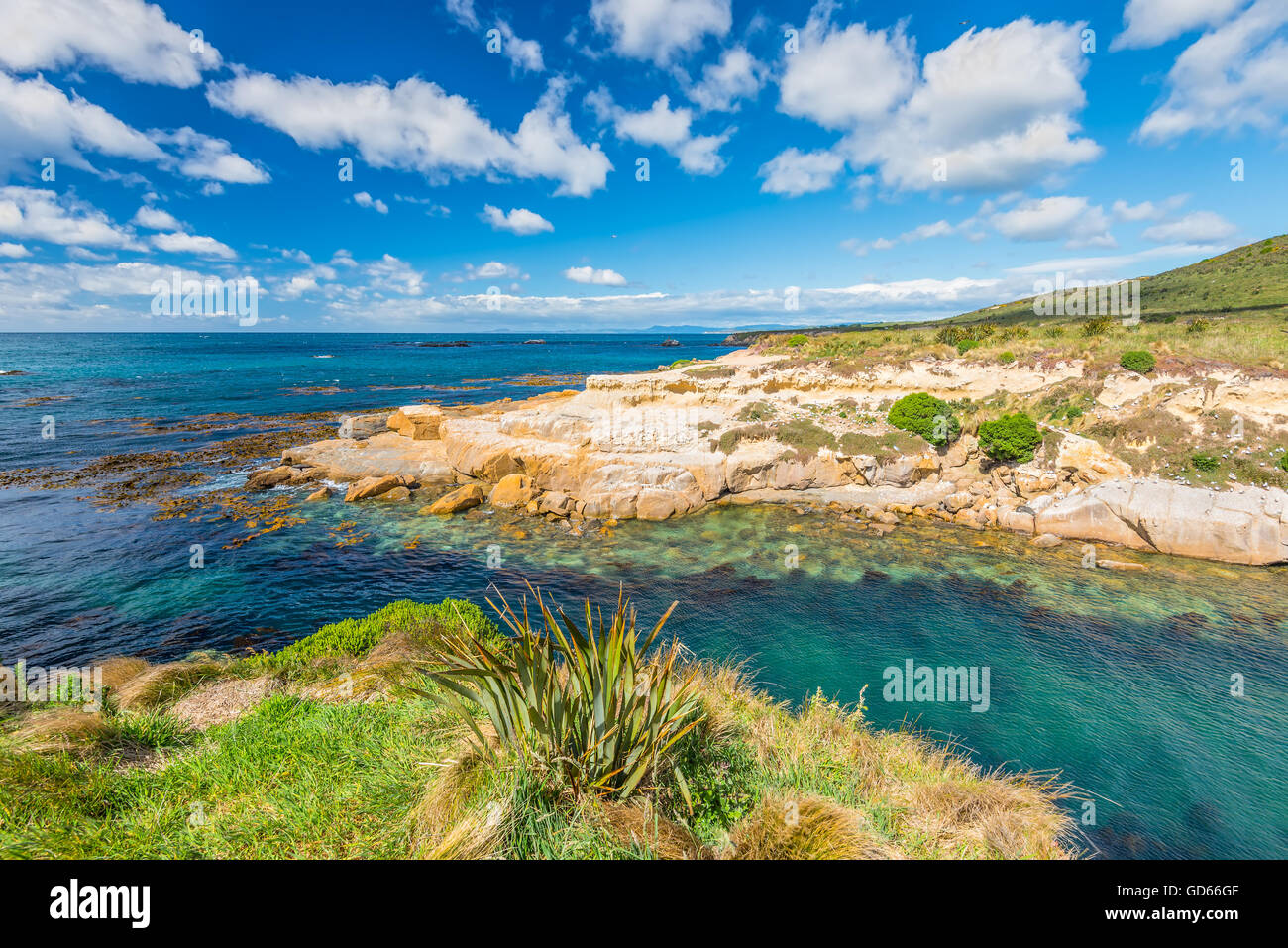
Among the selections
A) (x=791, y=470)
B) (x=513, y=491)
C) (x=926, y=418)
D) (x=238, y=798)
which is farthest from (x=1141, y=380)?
(x=238, y=798)

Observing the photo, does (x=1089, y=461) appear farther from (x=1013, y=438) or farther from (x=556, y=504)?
(x=556, y=504)

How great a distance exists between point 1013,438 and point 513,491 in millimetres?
20778

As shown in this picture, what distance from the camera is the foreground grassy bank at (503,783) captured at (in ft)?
12.1

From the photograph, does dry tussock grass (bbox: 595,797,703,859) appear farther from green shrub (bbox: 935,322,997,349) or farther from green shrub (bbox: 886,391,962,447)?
green shrub (bbox: 935,322,997,349)

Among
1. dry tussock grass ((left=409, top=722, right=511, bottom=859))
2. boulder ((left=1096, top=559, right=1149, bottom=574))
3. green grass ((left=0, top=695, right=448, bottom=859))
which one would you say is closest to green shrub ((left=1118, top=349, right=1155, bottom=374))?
boulder ((left=1096, top=559, right=1149, bottom=574))

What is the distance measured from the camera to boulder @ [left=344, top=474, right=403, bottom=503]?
22.2 meters

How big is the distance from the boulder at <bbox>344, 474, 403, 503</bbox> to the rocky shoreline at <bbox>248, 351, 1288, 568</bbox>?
59 mm

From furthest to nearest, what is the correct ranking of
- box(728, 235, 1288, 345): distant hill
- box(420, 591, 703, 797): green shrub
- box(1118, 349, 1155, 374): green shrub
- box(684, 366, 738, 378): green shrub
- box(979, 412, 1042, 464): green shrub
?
box(728, 235, 1288, 345): distant hill → box(684, 366, 738, 378): green shrub → box(1118, 349, 1155, 374): green shrub → box(979, 412, 1042, 464): green shrub → box(420, 591, 703, 797): green shrub

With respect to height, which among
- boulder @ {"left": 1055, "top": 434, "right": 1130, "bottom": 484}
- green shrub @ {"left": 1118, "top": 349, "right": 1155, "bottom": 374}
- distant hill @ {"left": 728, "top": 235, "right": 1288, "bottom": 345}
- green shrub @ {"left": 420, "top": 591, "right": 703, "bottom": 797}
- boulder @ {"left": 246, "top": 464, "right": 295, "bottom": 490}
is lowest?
green shrub @ {"left": 420, "top": 591, "right": 703, "bottom": 797}

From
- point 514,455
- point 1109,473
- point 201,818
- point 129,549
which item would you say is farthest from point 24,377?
point 1109,473
